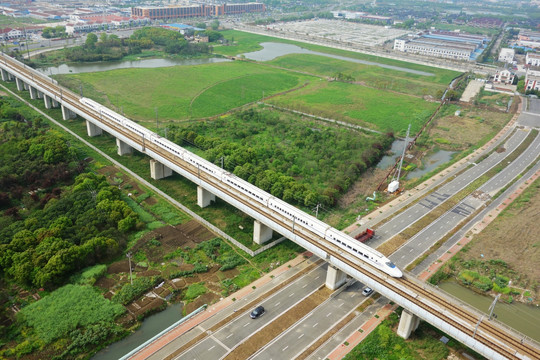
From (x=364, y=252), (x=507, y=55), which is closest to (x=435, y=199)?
(x=364, y=252)

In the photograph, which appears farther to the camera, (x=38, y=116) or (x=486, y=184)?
(x=38, y=116)

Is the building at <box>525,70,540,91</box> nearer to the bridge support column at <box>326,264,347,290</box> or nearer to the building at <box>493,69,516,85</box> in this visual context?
the building at <box>493,69,516,85</box>

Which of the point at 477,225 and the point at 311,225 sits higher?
the point at 311,225

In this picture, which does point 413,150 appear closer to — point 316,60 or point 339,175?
point 339,175

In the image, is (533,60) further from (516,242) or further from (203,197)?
(203,197)

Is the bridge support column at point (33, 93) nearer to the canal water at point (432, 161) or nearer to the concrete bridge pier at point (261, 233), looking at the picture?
the concrete bridge pier at point (261, 233)

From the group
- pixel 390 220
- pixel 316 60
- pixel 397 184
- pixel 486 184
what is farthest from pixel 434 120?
pixel 316 60

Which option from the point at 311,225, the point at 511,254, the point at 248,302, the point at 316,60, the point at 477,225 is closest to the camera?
the point at 248,302

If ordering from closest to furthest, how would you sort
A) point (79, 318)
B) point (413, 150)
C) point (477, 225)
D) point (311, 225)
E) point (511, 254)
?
1. point (79, 318)
2. point (311, 225)
3. point (511, 254)
4. point (477, 225)
5. point (413, 150)
